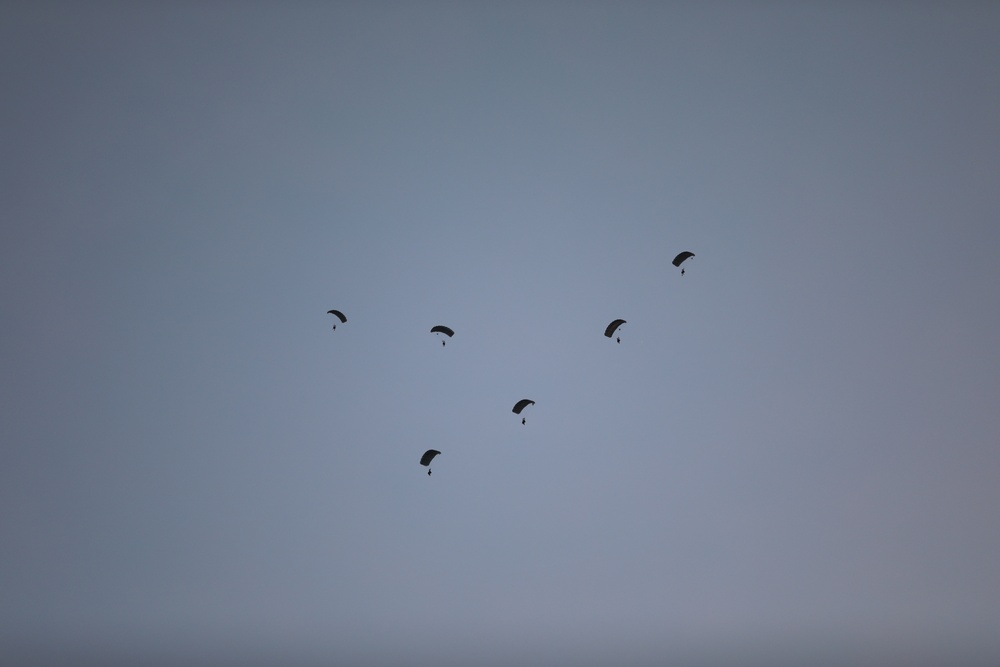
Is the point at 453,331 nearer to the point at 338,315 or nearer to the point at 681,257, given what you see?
the point at 338,315

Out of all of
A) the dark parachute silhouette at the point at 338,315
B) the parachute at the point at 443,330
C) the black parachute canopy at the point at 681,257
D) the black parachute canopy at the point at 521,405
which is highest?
the black parachute canopy at the point at 681,257

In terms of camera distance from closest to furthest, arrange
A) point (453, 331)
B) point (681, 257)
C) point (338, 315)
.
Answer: point (338, 315)
point (681, 257)
point (453, 331)

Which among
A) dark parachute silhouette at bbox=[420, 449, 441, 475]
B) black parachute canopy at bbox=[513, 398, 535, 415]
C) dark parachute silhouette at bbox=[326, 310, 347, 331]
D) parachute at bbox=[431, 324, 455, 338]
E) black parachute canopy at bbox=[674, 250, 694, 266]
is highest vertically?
black parachute canopy at bbox=[674, 250, 694, 266]

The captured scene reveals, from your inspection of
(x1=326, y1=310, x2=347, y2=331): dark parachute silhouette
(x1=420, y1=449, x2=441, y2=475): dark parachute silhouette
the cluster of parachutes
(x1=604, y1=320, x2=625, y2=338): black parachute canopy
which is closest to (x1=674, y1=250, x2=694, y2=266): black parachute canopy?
the cluster of parachutes

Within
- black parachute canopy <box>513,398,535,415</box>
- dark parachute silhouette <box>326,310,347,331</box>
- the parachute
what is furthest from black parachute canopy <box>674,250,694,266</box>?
dark parachute silhouette <box>326,310,347,331</box>

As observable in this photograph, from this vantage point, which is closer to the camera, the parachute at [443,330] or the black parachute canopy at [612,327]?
the parachute at [443,330]

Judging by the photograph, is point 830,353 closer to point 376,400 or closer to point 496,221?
point 496,221

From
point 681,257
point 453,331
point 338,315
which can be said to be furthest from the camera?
point 453,331

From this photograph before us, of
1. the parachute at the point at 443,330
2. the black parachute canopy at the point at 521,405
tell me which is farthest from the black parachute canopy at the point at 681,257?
the parachute at the point at 443,330

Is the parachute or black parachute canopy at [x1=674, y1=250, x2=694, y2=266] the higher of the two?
black parachute canopy at [x1=674, y1=250, x2=694, y2=266]

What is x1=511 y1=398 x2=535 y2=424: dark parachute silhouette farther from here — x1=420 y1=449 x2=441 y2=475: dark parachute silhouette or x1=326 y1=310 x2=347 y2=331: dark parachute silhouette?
x1=326 y1=310 x2=347 y2=331: dark parachute silhouette

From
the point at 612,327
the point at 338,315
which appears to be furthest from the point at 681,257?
the point at 338,315

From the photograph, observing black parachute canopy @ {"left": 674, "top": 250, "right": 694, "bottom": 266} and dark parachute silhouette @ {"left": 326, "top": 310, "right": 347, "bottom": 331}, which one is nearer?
dark parachute silhouette @ {"left": 326, "top": 310, "right": 347, "bottom": 331}

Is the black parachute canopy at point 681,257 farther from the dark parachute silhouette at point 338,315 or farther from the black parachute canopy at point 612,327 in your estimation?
the dark parachute silhouette at point 338,315
